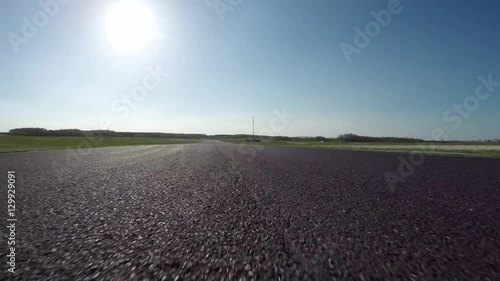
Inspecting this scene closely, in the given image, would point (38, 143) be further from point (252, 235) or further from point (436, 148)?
point (436, 148)

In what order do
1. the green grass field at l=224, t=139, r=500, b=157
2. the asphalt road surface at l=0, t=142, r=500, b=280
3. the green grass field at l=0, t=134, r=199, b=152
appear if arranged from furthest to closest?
the green grass field at l=0, t=134, r=199, b=152
the green grass field at l=224, t=139, r=500, b=157
the asphalt road surface at l=0, t=142, r=500, b=280

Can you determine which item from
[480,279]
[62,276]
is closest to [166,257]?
[62,276]

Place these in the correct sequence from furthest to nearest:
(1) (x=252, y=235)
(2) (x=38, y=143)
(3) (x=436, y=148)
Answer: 1. (2) (x=38, y=143)
2. (3) (x=436, y=148)
3. (1) (x=252, y=235)

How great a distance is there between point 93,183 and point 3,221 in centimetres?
360

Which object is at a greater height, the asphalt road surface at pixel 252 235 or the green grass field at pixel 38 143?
the green grass field at pixel 38 143

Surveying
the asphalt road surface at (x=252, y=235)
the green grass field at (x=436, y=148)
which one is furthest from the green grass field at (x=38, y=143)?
the green grass field at (x=436, y=148)

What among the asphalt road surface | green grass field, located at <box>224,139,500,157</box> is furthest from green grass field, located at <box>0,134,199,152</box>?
green grass field, located at <box>224,139,500,157</box>

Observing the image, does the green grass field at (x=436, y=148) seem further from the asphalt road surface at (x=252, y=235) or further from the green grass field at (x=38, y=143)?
the green grass field at (x=38, y=143)

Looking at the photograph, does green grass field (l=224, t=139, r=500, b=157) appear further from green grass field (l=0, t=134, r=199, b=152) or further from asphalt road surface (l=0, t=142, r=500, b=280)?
green grass field (l=0, t=134, r=199, b=152)

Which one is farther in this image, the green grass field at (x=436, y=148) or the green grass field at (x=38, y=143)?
the green grass field at (x=38, y=143)

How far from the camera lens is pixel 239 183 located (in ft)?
24.9

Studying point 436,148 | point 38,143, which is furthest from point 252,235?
point 38,143

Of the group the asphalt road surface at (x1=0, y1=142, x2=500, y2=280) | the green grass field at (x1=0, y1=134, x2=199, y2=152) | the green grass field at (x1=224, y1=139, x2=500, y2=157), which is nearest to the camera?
the asphalt road surface at (x1=0, y1=142, x2=500, y2=280)

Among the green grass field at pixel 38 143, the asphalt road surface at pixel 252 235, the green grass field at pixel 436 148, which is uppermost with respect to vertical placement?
the green grass field at pixel 38 143
